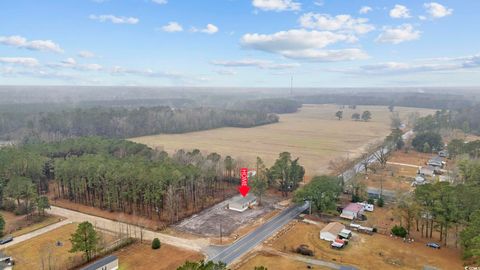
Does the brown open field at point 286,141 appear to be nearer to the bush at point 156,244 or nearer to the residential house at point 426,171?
the residential house at point 426,171

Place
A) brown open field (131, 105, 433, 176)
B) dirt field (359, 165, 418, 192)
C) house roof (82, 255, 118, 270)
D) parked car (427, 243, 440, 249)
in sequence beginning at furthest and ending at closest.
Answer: brown open field (131, 105, 433, 176)
dirt field (359, 165, 418, 192)
parked car (427, 243, 440, 249)
house roof (82, 255, 118, 270)

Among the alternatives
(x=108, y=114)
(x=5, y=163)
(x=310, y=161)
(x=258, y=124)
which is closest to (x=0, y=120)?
(x=108, y=114)

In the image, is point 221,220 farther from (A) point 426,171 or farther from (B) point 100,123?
(B) point 100,123

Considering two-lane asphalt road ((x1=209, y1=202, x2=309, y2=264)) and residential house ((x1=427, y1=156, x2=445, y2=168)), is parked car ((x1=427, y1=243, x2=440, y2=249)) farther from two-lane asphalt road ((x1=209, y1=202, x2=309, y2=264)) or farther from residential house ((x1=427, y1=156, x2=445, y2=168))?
residential house ((x1=427, y1=156, x2=445, y2=168))

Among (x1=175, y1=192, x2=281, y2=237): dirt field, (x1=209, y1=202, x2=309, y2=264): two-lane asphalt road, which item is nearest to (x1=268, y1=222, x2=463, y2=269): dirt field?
(x1=209, y1=202, x2=309, y2=264): two-lane asphalt road

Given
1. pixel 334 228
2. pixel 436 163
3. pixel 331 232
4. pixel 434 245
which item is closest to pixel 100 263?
pixel 331 232

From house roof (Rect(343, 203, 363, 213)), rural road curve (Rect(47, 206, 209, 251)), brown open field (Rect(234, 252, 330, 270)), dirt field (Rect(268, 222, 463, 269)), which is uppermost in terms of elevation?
house roof (Rect(343, 203, 363, 213))

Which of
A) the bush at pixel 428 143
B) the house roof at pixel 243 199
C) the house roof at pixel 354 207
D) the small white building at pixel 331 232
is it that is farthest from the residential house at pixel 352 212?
the bush at pixel 428 143
